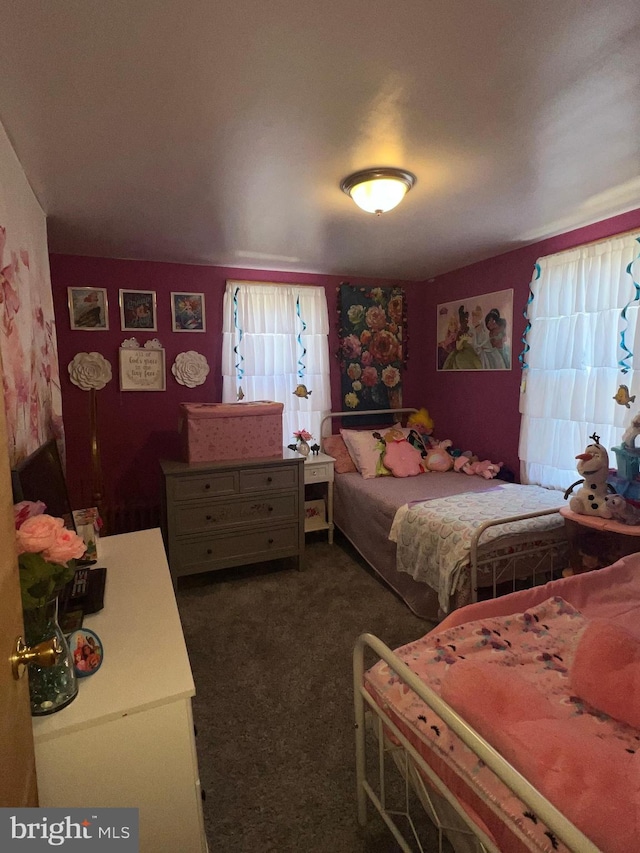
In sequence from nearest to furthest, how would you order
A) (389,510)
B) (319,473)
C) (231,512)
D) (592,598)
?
(592,598) → (389,510) → (231,512) → (319,473)

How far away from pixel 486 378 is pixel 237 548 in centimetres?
229

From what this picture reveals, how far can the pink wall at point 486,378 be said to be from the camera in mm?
3059

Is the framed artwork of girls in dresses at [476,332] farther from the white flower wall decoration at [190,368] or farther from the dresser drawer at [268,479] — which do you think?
the white flower wall decoration at [190,368]

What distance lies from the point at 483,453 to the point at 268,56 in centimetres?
307

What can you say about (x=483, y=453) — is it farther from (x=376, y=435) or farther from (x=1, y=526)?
(x=1, y=526)

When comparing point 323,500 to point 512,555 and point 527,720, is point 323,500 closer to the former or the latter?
point 512,555

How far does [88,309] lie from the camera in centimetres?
316

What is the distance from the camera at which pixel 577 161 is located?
184 cm

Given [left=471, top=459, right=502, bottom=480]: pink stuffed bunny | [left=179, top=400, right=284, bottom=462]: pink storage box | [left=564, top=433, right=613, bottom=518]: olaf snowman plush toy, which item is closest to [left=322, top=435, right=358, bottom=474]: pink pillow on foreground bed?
[left=179, top=400, right=284, bottom=462]: pink storage box

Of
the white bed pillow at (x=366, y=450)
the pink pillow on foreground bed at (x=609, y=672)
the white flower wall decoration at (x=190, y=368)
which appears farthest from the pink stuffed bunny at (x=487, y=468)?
the white flower wall decoration at (x=190, y=368)

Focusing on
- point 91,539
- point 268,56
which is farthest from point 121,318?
point 268,56

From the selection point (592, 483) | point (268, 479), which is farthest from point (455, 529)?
point (268, 479)

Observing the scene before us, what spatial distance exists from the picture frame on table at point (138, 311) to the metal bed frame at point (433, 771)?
2832 mm

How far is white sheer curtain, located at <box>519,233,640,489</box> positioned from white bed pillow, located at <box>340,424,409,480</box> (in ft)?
3.38
